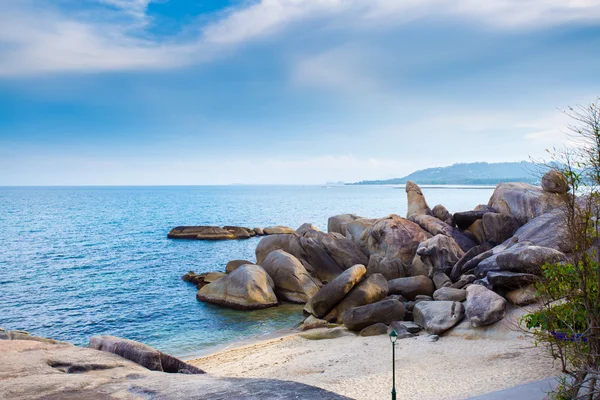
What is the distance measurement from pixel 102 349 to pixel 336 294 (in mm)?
13748

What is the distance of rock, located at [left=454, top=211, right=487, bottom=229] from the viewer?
32.2 meters

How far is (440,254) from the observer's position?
26109 mm

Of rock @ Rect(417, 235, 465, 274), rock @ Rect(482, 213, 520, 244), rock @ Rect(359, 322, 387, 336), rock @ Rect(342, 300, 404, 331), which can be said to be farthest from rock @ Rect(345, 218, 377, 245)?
rock @ Rect(359, 322, 387, 336)

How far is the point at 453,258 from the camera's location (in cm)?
2609

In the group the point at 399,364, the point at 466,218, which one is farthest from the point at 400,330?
the point at 466,218

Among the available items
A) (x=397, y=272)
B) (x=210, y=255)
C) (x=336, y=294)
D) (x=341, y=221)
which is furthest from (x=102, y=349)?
(x=210, y=255)

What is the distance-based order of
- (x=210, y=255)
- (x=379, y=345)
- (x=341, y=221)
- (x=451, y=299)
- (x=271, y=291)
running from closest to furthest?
1. (x=379, y=345)
2. (x=451, y=299)
3. (x=271, y=291)
4. (x=341, y=221)
5. (x=210, y=255)

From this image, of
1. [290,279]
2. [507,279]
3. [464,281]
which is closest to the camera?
[507,279]

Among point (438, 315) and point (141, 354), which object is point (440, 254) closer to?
point (438, 315)

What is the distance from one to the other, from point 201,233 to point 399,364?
163 ft

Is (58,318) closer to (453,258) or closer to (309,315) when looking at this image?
(309,315)

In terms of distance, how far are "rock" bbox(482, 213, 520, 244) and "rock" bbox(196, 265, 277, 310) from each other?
16.1 m

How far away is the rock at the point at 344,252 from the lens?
3195 cm

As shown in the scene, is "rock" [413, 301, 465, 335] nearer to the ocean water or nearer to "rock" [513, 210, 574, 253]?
"rock" [513, 210, 574, 253]
